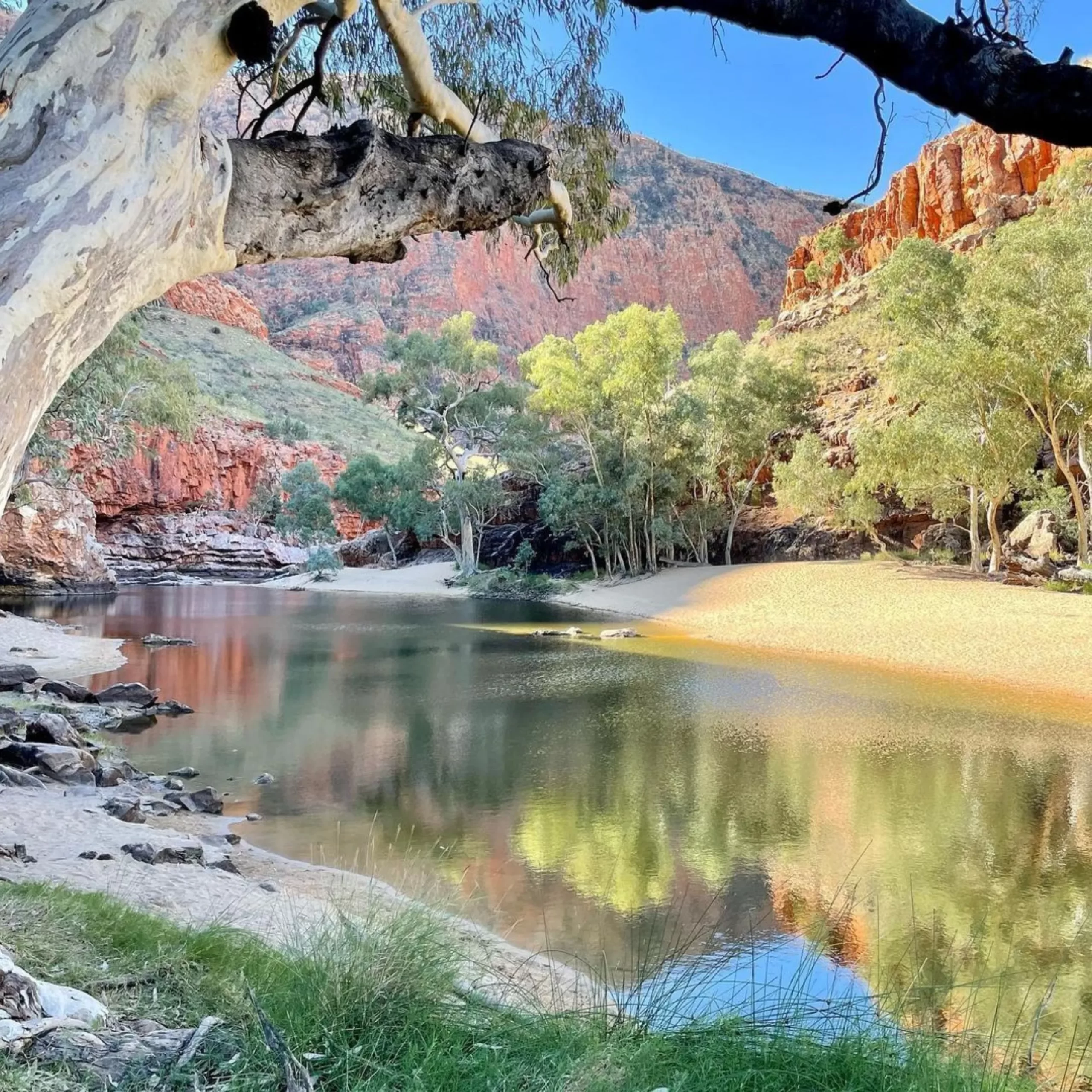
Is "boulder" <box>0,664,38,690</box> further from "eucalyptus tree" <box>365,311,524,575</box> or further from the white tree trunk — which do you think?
"eucalyptus tree" <box>365,311,524,575</box>

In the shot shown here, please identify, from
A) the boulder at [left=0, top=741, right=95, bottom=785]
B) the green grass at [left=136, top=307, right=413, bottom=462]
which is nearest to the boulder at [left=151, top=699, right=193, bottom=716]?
the boulder at [left=0, top=741, right=95, bottom=785]

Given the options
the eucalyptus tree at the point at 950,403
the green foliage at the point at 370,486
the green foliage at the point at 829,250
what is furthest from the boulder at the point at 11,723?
the green foliage at the point at 829,250

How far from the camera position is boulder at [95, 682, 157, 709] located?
9.60 m

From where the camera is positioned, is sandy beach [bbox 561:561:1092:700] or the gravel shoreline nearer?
the gravel shoreline

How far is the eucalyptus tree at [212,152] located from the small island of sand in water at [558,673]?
0.01 m

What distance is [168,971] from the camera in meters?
2.19

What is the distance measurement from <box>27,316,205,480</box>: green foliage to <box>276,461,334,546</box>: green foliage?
1859 cm

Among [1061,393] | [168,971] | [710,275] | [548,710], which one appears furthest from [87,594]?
[710,275]

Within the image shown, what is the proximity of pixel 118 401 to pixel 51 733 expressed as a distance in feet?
31.4

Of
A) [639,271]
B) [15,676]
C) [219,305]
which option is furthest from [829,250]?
[639,271]

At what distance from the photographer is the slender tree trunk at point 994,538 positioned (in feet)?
59.1

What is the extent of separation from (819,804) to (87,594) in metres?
25.2

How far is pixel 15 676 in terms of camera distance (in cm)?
978

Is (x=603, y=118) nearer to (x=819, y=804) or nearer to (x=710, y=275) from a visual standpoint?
(x=819, y=804)
